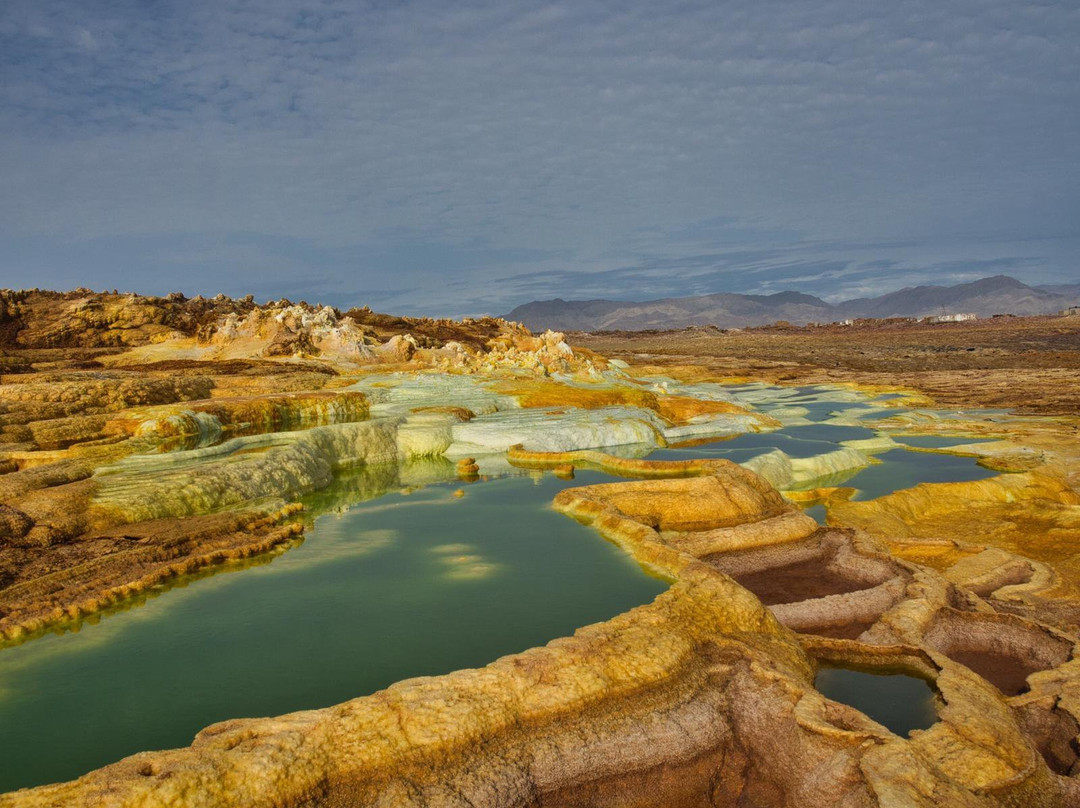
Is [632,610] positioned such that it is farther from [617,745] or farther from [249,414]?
[249,414]

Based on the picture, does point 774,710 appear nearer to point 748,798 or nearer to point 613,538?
point 748,798

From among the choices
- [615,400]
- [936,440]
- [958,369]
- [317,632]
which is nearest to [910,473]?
[936,440]

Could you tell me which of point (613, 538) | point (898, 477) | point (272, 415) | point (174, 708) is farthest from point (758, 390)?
point (174, 708)

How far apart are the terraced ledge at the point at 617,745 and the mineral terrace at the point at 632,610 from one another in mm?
20

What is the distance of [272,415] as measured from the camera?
19.6 m

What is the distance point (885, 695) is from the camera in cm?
687

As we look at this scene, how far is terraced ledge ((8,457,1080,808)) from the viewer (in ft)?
15.8

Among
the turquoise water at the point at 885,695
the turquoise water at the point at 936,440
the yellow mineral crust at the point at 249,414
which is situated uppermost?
the yellow mineral crust at the point at 249,414

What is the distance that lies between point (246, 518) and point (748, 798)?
9132 millimetres

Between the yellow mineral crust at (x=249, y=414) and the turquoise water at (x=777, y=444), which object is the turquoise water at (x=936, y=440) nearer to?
the turquoise water at (x=777, y=444)

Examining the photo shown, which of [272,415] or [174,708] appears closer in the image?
[174,708]

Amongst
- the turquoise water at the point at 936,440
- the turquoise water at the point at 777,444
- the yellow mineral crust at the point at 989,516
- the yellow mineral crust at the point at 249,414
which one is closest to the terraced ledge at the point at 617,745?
the yellow mineral crust at the point at 989,516

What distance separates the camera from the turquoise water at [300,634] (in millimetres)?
6129

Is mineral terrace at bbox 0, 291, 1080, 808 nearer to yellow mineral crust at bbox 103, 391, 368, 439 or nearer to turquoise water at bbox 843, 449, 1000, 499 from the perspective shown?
yellow mineral crust at bbox 103, 391, 368, 439
